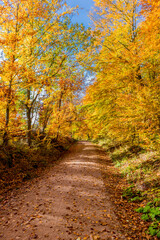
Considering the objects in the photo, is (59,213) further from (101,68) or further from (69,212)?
(101,68)

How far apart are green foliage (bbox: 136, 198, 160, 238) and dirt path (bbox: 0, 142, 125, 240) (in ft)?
2.55

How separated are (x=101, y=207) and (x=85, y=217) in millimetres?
813

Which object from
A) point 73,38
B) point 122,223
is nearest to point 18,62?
point 73,38

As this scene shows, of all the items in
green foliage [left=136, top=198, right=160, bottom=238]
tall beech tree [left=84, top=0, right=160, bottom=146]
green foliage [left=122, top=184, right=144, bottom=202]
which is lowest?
green foliage [left=122, top=184, right=144, bottom=202]

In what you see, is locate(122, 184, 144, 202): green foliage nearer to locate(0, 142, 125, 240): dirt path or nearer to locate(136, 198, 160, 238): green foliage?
locate(136, 198, 160, 238): green foliage

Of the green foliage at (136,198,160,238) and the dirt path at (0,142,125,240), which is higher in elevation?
the dirt path at (0,142,125,240)

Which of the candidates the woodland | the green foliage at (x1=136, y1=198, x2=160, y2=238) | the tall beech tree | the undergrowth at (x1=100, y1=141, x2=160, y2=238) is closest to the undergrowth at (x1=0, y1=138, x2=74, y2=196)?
the woodland

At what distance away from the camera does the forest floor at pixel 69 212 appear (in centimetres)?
338

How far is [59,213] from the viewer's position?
408cm

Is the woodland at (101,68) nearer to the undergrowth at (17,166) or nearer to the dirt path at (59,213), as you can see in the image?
the undergrowth at (17,166)

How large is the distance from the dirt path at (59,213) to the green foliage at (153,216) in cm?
78

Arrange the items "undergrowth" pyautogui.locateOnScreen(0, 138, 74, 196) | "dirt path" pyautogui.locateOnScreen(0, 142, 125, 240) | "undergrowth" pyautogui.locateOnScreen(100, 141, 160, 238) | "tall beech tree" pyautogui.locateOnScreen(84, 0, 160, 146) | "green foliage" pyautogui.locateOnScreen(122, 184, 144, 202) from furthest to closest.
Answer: "undergrowth" pyautogui.locateOnScreen(0, 138, 74, 196) < "tall beech tree" pyautogui.locateOnScreen(84, 0, 160, 146) < "green foliage" pyautogui.locateOnScreen(122, 184, 144, 202) < "undergrowth" pyautogui.locateOnScreen(100, 141, 160, 238) < "dirt path" pyautogui.locateOnScreen(0, 142, 125, 240)

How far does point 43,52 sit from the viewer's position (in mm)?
8727

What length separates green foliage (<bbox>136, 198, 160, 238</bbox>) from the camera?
11.3ft
